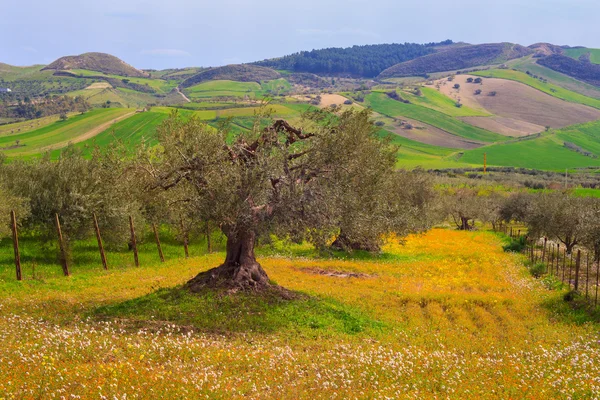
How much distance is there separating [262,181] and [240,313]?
5616 millimetres

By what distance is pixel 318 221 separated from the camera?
1969 cm

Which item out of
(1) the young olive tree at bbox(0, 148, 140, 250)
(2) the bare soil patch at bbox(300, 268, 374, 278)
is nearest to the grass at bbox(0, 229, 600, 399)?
(2) the bare soil patch at bbox(300, 268, 374, 278)

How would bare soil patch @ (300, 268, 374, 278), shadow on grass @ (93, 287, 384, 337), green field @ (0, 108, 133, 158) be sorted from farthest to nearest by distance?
green field @ (0, 108, 133, 158) → bare soil patch @ (300, 268, 374, 278) → shadow on grass @ (93, 287, 384, 337)

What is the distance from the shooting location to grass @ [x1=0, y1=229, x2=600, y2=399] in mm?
10875

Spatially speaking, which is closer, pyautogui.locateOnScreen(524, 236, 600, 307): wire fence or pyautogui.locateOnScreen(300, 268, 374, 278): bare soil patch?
pyautogui.locateOnScreen(524, 236, 600, 307): wire fence

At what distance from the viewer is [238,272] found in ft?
69.3

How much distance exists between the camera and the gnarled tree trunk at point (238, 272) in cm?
2081

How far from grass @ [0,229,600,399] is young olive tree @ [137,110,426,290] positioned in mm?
2976

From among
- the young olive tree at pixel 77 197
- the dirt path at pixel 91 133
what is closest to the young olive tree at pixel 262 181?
the young olive tree at pixel 77 197

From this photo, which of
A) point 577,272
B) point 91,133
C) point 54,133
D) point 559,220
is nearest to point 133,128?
point 91,133

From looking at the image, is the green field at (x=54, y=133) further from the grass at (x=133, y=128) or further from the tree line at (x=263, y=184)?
the tree line at (x=263, y=184)

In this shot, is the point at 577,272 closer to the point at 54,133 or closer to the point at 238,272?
the point at 238,272

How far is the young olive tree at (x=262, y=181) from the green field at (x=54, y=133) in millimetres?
105422

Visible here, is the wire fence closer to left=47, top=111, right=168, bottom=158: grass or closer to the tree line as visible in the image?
the tree line
